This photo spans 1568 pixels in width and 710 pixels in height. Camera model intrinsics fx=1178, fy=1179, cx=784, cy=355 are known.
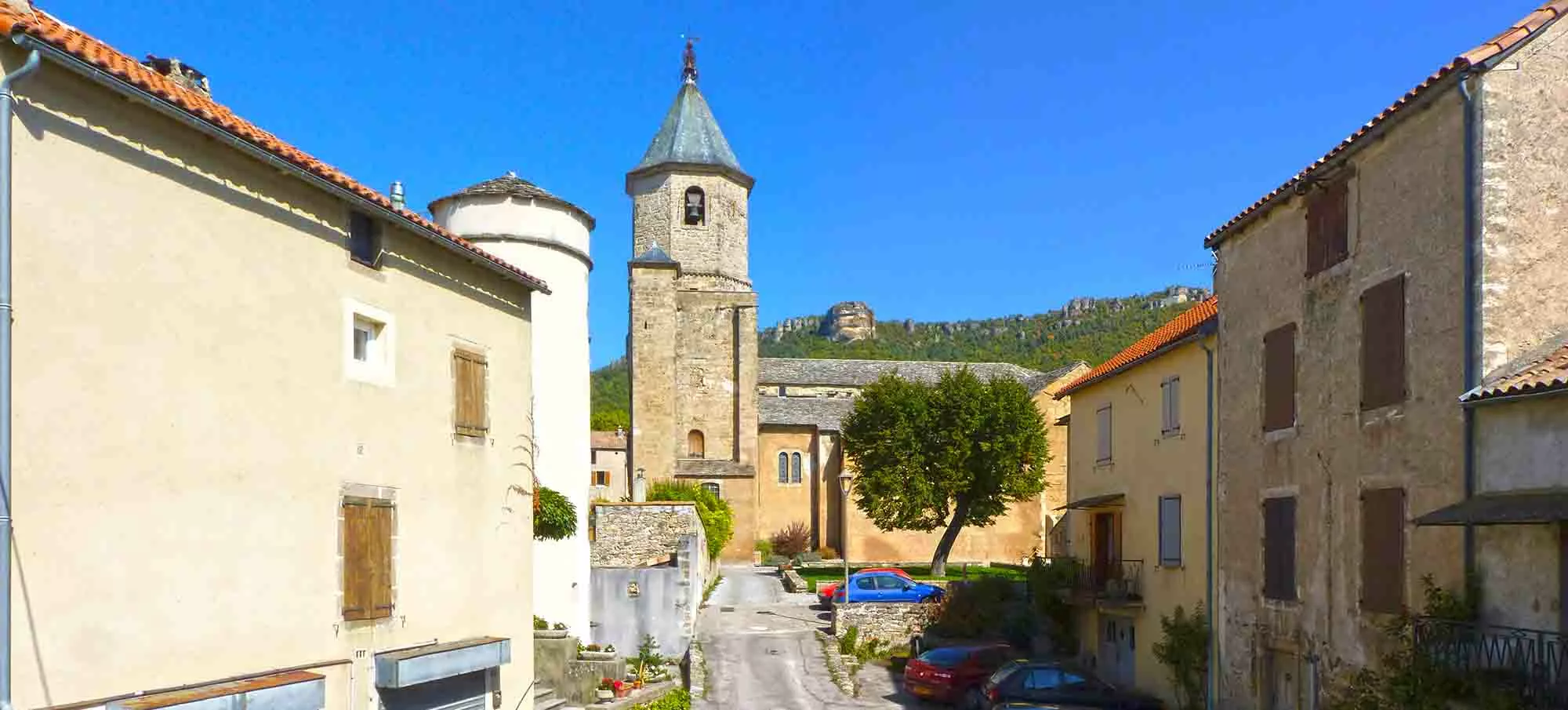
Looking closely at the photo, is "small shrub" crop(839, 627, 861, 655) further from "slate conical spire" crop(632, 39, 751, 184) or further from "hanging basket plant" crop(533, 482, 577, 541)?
"slate conical spire" crop(632, 39, 751, 184)

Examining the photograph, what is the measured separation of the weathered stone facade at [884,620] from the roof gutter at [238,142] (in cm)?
1801

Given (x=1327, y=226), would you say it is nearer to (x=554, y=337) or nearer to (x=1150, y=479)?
(x=1150, y=479)

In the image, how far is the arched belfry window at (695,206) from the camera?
61.1m

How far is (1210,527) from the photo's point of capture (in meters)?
20.2

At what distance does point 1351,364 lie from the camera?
15141mm

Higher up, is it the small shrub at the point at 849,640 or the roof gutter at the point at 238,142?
the roof gutter at the point at 238,142

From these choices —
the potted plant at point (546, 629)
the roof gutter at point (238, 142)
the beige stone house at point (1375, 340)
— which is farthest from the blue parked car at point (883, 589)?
the roof gutter at point (238, 142)

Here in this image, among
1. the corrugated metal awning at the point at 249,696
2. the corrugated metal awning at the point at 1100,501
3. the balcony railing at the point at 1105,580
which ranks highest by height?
the corrugated metal awning at the point at 1100,501

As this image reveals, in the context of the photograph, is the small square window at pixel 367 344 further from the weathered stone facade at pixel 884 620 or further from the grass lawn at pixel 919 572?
the grass lawn at pixel 919 572

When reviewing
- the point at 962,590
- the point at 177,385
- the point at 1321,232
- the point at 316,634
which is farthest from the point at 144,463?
the point at 962,590

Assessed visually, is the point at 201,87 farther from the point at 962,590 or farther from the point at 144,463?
the point at 962,590

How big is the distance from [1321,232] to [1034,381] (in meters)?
46.3

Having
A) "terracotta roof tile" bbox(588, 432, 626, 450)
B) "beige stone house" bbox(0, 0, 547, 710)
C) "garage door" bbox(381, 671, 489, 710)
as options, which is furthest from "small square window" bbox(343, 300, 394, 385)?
"terracotta roof tile" bbox(588, 432, 626, 450)

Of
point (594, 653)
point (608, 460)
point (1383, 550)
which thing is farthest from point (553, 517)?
point (608, 460)
